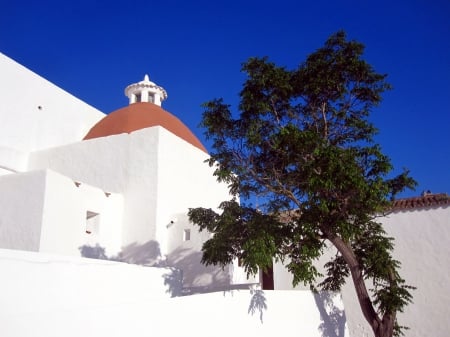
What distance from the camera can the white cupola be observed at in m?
16.2

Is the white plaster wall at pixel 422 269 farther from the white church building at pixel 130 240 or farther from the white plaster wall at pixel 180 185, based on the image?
the white plaster wall at pixel 180 185

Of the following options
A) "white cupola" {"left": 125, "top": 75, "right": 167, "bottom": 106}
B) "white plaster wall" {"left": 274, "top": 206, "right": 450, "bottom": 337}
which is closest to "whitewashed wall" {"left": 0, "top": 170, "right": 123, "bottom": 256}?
"white cupola" {"left": 125, "top": 75, "right": 167, "bottom": 106}

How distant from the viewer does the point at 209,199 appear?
44.9 ft

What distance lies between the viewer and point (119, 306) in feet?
14.0

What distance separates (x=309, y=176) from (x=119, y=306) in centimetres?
345

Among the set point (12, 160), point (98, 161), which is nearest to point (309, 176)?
point (98, 161)

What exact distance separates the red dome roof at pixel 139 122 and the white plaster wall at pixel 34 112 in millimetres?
1780

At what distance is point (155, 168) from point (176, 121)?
12.8ft

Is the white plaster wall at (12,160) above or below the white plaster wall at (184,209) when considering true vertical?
above

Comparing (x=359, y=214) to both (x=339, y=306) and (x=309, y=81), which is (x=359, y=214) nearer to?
(x=309, y=81)

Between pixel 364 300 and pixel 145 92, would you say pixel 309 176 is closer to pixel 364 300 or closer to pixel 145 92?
pixel 364 300

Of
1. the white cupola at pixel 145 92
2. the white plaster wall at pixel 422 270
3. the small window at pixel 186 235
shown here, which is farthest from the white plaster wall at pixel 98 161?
the white plaster wall at pixel 422 270

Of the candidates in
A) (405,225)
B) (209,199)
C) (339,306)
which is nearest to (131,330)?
(339,306)

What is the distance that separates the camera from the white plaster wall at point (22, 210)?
8.67 metres
